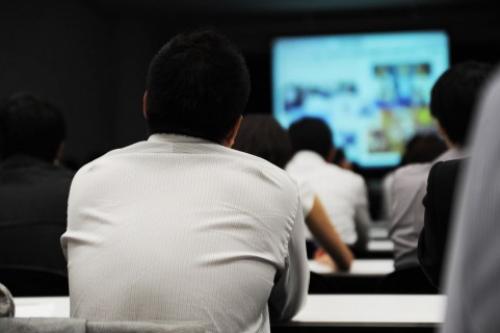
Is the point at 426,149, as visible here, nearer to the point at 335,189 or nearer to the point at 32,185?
A: the point at 335,189

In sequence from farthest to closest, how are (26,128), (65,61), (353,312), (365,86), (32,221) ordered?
(365,86) < (65,61) < (26,128) < (32,221) < (353,312)

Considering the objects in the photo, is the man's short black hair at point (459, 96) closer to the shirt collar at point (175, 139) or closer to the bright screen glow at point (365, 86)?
the shirt collar at point (175, 139)

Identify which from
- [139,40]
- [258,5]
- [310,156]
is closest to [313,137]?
[310,156]

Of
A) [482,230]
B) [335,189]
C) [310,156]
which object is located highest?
[482,230]

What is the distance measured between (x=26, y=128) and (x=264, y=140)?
0.84 metres

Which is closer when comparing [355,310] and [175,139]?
[175,139]

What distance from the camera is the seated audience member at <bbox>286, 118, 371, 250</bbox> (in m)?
3.77

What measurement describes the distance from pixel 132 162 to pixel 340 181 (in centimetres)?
238

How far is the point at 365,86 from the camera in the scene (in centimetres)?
874

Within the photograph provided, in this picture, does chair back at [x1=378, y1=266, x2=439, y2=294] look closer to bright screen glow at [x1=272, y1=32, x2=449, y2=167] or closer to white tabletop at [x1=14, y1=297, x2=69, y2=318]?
white tabletop at [x1=14, y1=297, x2=69, y2=318]

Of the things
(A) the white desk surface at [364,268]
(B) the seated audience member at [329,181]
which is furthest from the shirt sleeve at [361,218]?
(A) the white desk surface at [364,268]

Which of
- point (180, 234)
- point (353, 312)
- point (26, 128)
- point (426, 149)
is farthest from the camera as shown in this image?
point (426, 149)

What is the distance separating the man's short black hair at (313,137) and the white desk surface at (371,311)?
183 centimetres

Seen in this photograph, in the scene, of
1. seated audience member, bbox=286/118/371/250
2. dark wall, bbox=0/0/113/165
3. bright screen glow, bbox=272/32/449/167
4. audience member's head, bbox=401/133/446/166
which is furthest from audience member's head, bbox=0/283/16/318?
bright screen glow, bbox=272/32/449/167
